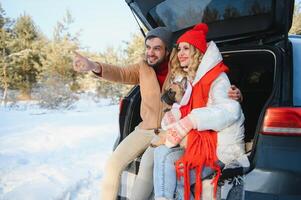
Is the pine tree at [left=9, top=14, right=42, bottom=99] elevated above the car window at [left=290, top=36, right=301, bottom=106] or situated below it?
above

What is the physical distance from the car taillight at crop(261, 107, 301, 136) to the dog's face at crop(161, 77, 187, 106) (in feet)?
2.15

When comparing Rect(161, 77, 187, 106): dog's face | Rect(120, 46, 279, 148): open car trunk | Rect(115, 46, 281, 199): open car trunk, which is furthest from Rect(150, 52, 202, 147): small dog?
Rect(120, 46, 279, 148): open car trunk

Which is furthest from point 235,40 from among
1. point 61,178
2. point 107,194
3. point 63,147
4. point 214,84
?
point 63,147

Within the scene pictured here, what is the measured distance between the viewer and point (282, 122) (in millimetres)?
1951

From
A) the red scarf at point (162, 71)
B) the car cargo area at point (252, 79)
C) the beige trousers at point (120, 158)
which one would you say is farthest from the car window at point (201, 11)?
the beige trousers at point (120, 158)

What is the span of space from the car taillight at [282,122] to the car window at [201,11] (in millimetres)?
956

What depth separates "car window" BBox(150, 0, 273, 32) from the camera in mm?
2746

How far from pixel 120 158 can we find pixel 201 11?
1469mm

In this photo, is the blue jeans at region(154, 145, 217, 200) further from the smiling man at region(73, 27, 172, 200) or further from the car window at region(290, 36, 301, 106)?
the car window at region(290, 36, 301, 106)

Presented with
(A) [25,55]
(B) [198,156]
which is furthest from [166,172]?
(A) [25,55]

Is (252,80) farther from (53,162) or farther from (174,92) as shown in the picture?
(53,162)

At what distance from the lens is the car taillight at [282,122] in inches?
75.5

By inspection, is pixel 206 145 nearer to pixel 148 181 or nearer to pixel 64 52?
pixel 148 181

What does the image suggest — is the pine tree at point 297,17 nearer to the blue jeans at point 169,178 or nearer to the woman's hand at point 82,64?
the woman's hand at point 82,64
